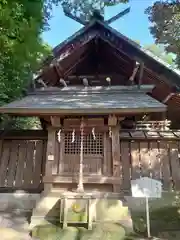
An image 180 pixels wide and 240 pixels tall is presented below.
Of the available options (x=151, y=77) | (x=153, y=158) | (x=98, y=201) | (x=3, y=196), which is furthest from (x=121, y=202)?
(x=151, y=77)

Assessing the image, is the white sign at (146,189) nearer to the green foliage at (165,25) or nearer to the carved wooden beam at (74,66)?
the carved wooden beam at (74,66)

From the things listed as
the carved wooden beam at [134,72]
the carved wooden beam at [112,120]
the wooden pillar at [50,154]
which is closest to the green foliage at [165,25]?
the carved wooden beam at [134,72]

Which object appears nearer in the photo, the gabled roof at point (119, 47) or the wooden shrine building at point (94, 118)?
the wooden shrine building at point (94, 118)

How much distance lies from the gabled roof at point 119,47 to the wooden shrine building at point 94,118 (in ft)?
0.09

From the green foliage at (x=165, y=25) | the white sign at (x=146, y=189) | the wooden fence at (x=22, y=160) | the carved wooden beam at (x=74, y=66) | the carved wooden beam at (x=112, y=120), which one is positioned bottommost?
the white sign at (x=146, y=189)

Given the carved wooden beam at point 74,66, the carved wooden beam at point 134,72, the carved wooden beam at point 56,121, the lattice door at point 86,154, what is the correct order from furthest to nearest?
1. the carved wooden beam at point 74,66
2. the carved wooden beam at point 134,72
3. the carved wooden beam at point 56,121
4. the lattice door at point 86,154

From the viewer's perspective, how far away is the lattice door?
6.14 meters

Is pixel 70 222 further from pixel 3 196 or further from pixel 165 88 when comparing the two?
pixel 165 88

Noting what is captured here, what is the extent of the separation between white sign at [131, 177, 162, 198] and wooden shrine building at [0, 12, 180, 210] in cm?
68

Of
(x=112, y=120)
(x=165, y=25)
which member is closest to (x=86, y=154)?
(x=112, y=120)

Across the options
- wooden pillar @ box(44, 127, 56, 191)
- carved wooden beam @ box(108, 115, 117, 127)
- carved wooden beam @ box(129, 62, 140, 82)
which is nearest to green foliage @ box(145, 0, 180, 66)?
carved wooden beam @ box(129, 62, 140, 82)

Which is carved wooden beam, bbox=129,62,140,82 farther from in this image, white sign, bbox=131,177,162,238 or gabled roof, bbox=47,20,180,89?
white sign, bbox=131,177,162,238

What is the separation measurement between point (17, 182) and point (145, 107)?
12.6 ft

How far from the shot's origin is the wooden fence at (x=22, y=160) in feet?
21.9
